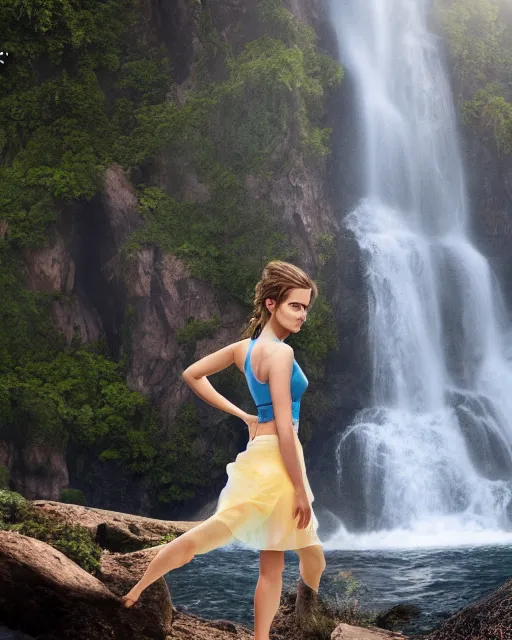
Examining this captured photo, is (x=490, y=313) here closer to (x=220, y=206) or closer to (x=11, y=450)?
(x=220, y=206)

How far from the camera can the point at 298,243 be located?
2081cm

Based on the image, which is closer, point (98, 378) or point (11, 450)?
point (11, 450)

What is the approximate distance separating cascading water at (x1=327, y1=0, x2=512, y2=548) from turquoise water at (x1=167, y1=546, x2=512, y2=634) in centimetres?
216

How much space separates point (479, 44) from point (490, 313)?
32.0ft

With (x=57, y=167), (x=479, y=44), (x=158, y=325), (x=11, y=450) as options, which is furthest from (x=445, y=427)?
(x=479, y=44)

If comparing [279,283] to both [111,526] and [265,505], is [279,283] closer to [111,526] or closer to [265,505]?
[265,505]

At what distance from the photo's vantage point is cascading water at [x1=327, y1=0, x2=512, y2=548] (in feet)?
58.1

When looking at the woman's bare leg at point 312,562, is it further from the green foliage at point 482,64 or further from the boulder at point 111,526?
the green foliage at point 482,64

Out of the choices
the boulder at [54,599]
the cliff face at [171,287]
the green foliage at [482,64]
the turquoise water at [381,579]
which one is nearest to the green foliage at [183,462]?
the cliff face at [171,287]

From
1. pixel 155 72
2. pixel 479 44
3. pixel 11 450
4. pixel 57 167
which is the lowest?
pixel 11 450

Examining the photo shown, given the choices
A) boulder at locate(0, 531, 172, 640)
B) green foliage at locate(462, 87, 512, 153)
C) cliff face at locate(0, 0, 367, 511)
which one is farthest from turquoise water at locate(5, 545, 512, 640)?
green foliage at locate(462, 87, 512, 153)

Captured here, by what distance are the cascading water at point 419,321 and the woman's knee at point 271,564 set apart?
41.6ft

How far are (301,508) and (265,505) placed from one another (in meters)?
0.17

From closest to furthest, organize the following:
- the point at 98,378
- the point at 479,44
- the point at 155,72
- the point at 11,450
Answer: the point at 11,450 < the point at 98,378 < the point at 155,72 < the point at 479,44
